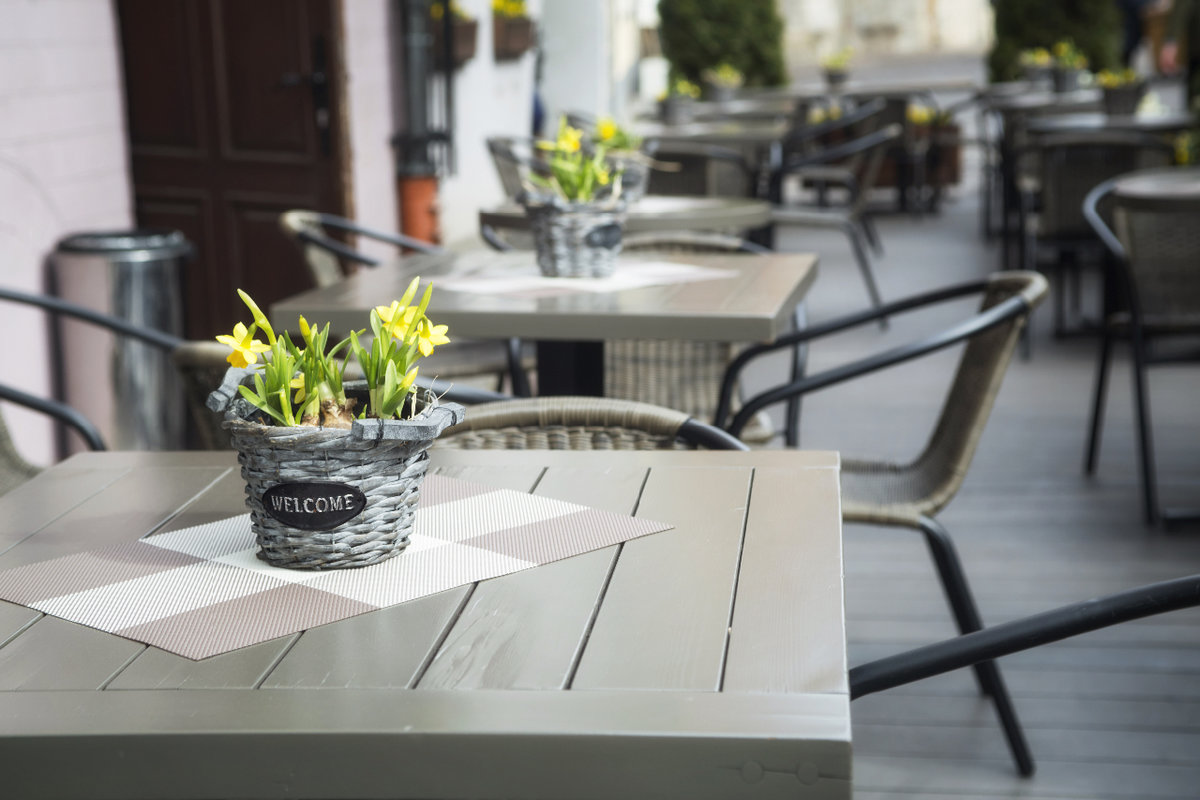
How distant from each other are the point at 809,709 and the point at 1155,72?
778 inches

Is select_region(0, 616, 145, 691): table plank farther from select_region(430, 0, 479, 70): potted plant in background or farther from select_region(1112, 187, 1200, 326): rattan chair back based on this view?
select_region(430, 0, 479, 70): potted plant in background

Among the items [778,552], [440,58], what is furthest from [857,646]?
[440,58]

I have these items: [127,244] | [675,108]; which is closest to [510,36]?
[675,108]

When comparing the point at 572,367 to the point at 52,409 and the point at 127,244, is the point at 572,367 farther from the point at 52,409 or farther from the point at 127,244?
the point at 127,244

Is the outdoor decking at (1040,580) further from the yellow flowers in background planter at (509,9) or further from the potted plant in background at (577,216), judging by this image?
the yellow flowers in background planter at (509,9)

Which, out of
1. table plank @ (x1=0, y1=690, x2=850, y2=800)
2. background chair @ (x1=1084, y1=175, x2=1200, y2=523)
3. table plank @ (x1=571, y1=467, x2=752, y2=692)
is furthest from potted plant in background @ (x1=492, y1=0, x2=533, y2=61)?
table plank @ (x1=0, y1=690, x2=850, y2=800)

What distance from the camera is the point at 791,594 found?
1107mm

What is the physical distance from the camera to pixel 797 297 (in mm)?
2566

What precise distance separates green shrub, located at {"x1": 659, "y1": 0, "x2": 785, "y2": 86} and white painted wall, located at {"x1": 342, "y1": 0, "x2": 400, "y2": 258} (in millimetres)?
5950

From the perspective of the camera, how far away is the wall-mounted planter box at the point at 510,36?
7.61m

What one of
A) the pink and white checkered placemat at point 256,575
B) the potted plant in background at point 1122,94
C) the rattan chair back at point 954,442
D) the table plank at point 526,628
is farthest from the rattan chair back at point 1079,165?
the table plank at point 526,628

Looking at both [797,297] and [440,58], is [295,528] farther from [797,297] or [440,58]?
[440,58]

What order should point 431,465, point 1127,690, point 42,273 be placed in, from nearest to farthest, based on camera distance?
point 431,465 → point 1127,690 → point 42,273

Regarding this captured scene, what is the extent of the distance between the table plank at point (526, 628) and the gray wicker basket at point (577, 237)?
1.35 m
